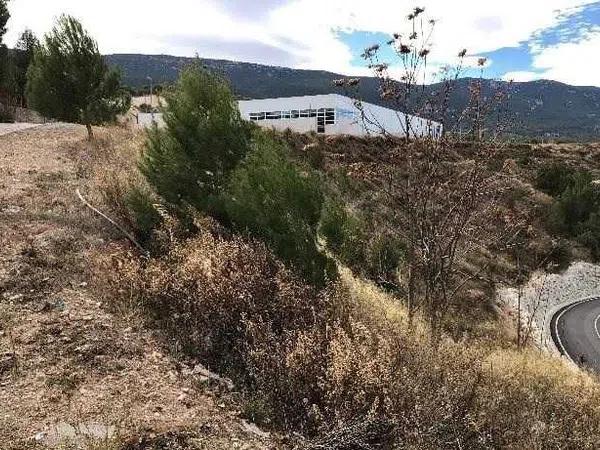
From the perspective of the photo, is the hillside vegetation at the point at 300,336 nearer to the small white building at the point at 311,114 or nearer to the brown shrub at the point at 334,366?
the brown shrub at the point at 334,366

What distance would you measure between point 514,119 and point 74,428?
7.63m

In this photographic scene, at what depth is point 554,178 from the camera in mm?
46406

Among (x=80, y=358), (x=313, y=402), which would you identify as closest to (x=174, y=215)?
(x=80, y=358)

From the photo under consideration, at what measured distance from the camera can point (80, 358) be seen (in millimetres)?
5434

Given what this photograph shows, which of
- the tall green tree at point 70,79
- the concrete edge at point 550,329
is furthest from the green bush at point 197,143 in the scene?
the concrete edge at point 550,329

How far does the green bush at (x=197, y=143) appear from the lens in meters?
10.3

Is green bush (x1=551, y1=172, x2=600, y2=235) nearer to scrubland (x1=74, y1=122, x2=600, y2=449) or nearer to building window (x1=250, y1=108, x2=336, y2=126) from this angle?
building window (x1=250, y1=108, x2=336, y2=126)

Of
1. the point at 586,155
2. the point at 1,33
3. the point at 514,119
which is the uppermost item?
the point at 1,33

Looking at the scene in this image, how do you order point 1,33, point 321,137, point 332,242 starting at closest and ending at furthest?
point 332,242
point 1,33
point 321,137

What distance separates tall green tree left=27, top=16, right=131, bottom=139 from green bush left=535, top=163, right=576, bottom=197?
38991 millimetres

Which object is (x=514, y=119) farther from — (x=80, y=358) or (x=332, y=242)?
(x=80, y=358)

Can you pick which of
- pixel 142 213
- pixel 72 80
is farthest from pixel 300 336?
pixel 72 80

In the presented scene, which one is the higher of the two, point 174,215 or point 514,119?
point 514,119

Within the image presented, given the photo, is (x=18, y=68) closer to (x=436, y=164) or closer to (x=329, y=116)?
(x=329, y=116)
